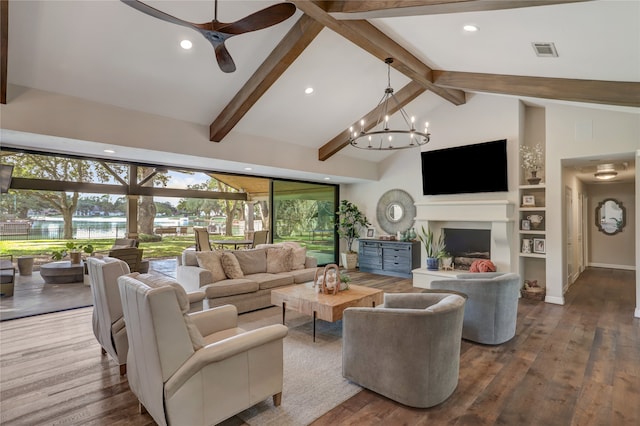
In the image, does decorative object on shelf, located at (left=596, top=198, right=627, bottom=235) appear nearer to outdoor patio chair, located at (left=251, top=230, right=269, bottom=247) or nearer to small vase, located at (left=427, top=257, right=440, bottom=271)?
small vase, located at (left=427, top=257, right=440, bottom=271)

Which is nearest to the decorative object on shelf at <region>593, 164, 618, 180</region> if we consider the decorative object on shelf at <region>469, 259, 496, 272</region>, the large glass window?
the decorative object on shelf at <region>469, 259, 496, 272</region>

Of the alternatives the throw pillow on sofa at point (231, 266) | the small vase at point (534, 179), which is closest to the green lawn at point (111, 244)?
the throw pillow on sofa at point (231, 266)

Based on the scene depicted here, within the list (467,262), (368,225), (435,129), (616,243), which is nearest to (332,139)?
(435,129)

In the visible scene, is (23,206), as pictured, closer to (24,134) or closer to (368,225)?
(24,134)

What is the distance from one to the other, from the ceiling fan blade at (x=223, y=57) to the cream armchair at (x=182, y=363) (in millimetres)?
1981

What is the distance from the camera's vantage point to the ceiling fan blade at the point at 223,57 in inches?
107

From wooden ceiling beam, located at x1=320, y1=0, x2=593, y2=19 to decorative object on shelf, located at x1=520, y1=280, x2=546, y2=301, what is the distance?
4775 mm

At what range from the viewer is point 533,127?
6000 millimetres

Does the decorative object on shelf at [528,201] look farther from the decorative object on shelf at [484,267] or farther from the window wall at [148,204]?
the window wall at [148,204]

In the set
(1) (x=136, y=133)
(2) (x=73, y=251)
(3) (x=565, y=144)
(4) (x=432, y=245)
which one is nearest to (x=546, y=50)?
(3) (x=565, y=144)

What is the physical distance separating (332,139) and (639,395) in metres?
5.85

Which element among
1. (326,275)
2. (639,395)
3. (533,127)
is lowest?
(639,395)

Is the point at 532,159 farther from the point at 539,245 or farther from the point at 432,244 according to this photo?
the point at 432,244

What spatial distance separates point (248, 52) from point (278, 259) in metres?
3.29
